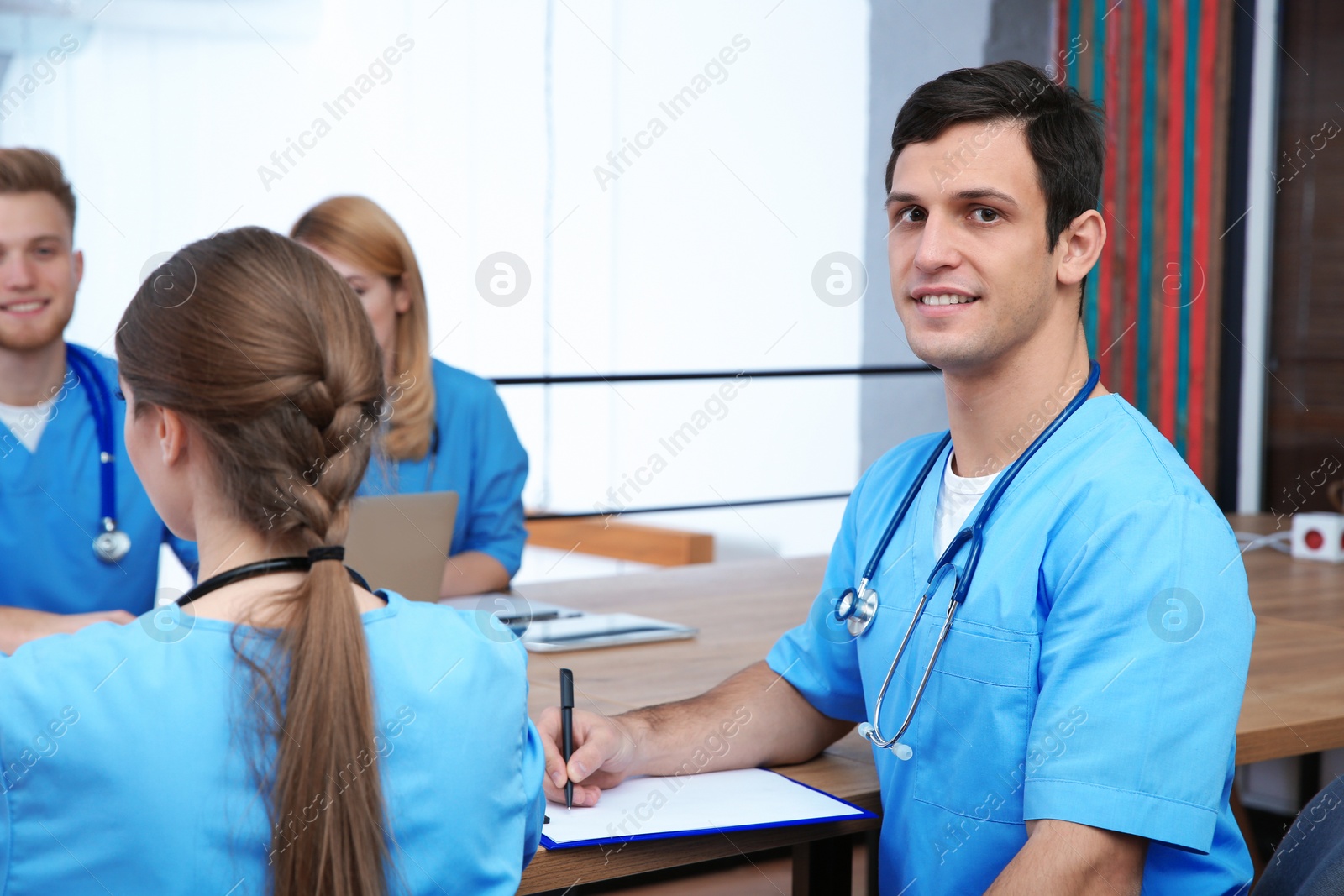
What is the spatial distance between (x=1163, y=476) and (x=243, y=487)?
2.58 ft

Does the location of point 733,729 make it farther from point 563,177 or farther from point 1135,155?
point 1135,155

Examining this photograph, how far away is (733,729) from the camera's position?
1.37 metres

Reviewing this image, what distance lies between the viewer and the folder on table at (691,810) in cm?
114

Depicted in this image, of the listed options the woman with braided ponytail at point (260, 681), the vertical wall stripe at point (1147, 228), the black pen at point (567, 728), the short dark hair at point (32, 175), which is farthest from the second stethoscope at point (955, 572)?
the vertical wall stripe at point (1147, 228)

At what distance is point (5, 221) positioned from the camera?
1.84 m

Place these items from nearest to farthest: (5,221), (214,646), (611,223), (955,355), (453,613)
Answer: (214,646) → (453,613) → (955,355) → (5,221) → (611,223)

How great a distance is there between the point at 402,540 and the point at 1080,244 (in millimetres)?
907

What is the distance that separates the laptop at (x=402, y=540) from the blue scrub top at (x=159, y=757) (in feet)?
2.36

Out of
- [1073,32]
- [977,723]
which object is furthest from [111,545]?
[1073,32]

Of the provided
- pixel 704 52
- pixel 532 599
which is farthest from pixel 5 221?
pixel 704 52

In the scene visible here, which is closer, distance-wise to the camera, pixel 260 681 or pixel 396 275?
pixel 260 681

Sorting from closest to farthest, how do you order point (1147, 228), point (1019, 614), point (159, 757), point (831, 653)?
1. point (159, 757)
2. point (1019, 614)
3. point (831, 653)
4. point (1147, 228)

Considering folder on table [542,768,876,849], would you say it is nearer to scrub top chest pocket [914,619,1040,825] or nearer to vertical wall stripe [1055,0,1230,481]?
scrub top chest pocket [914,619,1040,825]

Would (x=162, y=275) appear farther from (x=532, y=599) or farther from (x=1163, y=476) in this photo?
(x=532, y=599)
